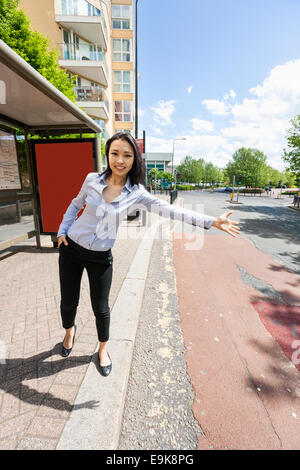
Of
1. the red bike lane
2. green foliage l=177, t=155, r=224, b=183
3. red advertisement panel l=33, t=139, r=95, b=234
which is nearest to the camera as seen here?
the red bike lane

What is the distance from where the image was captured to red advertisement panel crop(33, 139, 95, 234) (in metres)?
4.65

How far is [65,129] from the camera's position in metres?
5.07

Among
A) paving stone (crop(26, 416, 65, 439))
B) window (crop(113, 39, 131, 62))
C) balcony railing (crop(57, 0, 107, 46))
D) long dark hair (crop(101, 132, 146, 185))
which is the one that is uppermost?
window (crop(113, 39, 131, 62))

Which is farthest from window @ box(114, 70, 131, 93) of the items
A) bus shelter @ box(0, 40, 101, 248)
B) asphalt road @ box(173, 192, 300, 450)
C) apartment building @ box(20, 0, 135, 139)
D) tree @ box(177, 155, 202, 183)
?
tree @ box(177, 155, 202, 183)

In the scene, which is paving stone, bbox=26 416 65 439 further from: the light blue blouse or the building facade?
the building facade

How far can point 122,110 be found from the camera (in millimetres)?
25391

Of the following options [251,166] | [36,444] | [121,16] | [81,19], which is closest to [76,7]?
[81,19]

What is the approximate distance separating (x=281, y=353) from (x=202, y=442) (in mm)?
1388

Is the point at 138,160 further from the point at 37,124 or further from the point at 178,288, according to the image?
the point at 37,124

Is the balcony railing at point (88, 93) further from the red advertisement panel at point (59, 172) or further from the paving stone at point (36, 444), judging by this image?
the paving stone at point (36, 444)

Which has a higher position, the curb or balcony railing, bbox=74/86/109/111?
balcony railing, bbox=74/86/109/111

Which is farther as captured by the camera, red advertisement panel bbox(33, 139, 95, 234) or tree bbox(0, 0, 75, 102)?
tree bbox(0, 0, 75, 102)

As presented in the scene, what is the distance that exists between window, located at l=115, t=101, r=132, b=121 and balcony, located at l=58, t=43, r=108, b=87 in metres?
6.72

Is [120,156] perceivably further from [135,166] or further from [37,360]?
[37,360]
